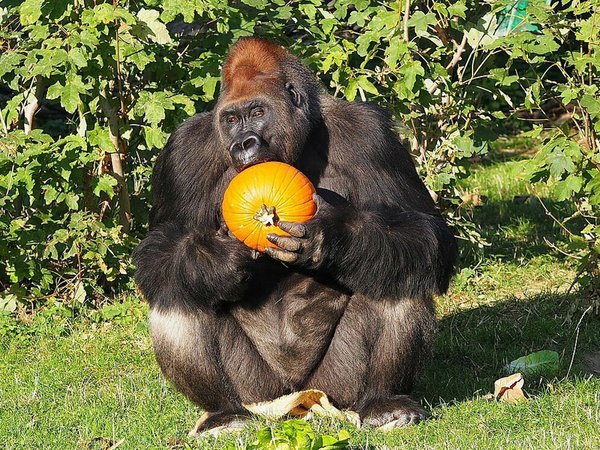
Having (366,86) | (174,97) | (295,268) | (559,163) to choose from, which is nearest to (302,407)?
(295,268)

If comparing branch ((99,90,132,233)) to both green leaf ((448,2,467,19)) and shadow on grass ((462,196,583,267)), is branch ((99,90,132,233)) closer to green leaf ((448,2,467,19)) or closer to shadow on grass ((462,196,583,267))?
green leaf ((448,2,467,19))

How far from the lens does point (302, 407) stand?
513 centimetres

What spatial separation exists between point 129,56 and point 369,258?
2.31 m

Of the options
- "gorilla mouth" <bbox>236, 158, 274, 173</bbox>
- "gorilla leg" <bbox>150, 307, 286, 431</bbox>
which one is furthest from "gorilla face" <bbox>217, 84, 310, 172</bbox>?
"gorilla leg" <bbox>150, 307, 286, 431</bbox>

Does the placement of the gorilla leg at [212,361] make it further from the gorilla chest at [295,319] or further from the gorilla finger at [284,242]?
the gorilla finger at [284,242]

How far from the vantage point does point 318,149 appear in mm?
5328

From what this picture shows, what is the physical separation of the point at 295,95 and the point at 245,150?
582 mm

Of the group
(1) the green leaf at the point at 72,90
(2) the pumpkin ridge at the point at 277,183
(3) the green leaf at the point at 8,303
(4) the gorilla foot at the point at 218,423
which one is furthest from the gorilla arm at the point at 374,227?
(3) the green leaf at the point at 8,303

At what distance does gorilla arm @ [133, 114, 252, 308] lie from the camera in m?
4.84

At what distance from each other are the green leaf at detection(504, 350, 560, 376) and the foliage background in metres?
0.80

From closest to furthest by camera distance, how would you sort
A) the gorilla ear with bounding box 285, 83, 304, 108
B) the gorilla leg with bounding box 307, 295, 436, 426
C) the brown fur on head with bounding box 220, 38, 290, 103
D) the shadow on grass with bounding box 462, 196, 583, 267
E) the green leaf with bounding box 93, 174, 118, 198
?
the gorilla leg with bounding box 307, 295, 436, 426
the brown fur on head with bounding box 220, 38, 290, 103
the gorilla ear with bounding box 285, 83, 304, 108
the green leaf with bounding box 93, 174, 118, 198
the shadow on grass with bounding box 462, 196, 583, 267

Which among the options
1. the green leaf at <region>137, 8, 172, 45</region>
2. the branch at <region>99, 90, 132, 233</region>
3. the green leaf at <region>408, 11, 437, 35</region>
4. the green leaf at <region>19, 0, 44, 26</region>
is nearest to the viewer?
the green leaf at <region>19, 0, 44, 26</region>

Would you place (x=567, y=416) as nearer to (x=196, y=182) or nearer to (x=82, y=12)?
(x=196, y=182)

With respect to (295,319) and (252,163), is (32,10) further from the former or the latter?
(295,319)
